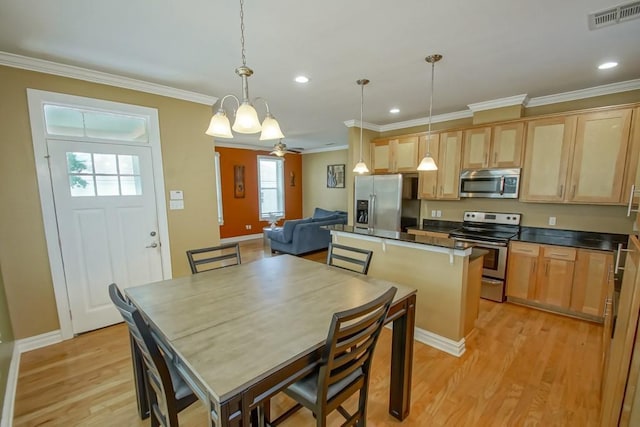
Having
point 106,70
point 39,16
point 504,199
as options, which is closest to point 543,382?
point 504,199

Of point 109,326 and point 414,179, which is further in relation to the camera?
point 414,179

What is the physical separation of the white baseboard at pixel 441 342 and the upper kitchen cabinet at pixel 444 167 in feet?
7.19

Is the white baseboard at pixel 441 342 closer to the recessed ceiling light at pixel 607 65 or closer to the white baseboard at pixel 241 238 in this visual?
the recessed ceiling light at pixel 607 65

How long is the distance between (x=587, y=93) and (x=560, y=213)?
1434 millimetres

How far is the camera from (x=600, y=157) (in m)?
2.93

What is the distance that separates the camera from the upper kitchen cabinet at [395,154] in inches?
171

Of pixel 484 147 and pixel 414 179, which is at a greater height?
pixel 484 147

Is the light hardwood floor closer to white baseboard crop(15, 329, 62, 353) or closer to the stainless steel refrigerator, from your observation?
white baseboard crop(15, 329, 62, 353)

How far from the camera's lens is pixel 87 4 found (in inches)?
65.2

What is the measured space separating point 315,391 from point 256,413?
495 millimetres

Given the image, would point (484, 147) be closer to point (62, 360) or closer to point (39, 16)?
point (39, 16)

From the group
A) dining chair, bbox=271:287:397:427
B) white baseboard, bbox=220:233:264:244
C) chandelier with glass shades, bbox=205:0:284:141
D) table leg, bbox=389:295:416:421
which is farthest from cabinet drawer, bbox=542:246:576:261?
white baseboard, bbox=220:233:264:244

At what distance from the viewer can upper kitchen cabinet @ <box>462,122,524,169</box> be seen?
3389mm

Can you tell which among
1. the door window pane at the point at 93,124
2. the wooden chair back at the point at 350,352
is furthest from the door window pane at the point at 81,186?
the wooden chair back at the point at 350,352
